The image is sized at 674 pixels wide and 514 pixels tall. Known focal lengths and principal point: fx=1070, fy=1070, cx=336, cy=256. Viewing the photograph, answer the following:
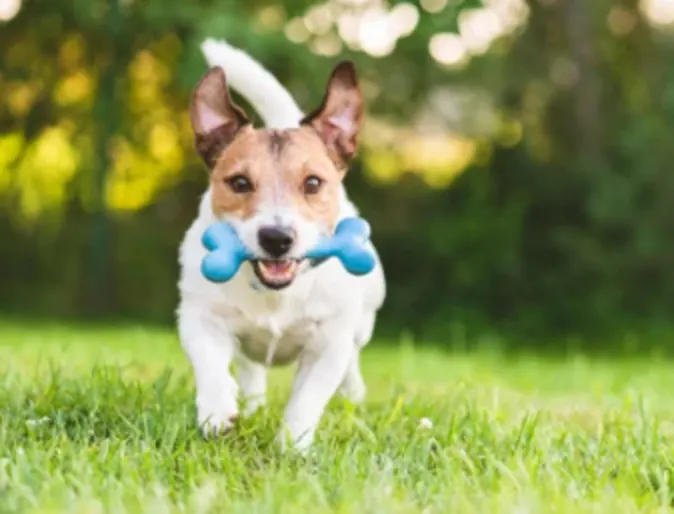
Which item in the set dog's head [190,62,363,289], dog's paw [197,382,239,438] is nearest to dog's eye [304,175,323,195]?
dog's head [190,62,363,289]

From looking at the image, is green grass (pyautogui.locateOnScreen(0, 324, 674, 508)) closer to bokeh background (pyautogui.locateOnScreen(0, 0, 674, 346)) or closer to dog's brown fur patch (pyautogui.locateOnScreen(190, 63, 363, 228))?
dog's brown fur patch (pyautogui.locateOnScreen(190, 63, 363, 228))

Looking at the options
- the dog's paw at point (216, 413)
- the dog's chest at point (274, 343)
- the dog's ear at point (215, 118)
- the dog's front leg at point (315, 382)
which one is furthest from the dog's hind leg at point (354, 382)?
the dog's paw at point (216, 413)

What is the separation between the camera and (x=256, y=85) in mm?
5375

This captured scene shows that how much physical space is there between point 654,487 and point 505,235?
1144 centimetres

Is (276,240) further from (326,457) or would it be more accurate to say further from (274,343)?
(326,457)

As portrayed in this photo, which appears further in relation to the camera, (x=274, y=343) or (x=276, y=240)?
(x=274, y=343)

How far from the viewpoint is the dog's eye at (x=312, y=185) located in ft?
13.9

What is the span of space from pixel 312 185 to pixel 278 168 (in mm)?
158

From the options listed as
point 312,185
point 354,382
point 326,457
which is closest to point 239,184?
point 312,185

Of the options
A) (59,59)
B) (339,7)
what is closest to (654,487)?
(339,7)

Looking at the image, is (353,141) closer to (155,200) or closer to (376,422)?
(376,422)

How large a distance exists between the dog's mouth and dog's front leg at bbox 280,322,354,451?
400 millimetres

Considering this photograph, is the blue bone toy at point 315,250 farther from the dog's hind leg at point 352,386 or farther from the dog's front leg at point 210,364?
the dog's hind leg at point 352,386

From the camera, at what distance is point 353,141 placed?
4.56 metres
